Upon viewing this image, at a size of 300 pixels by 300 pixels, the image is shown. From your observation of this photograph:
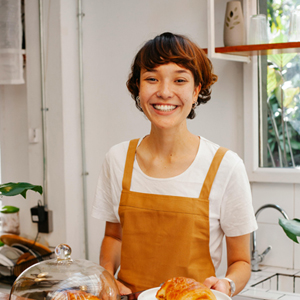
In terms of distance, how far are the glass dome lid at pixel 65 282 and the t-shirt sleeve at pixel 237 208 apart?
1.64 feet

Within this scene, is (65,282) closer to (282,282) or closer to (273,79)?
A: (282,282)

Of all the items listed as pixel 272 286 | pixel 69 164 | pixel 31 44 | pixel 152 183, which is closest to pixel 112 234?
pixel 152 183

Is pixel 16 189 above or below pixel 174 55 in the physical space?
below

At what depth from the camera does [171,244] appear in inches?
45.8

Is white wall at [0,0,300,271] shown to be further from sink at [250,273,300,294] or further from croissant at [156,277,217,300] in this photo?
croissant at [156,277,217,300]

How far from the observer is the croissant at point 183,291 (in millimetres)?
714

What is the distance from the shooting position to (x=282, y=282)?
78.1 inches

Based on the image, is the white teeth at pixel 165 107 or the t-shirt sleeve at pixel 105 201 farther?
the t-shirt sleeve at pixel 105 201

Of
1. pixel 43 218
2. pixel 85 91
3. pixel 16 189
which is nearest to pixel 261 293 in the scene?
pixel 16 189

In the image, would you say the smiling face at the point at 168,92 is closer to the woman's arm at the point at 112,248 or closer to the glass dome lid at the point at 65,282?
the woman's arm at the point at 112,248

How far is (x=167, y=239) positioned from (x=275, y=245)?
1088mm

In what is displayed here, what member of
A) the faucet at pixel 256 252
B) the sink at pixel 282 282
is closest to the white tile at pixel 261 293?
the sink at pixel 282 282

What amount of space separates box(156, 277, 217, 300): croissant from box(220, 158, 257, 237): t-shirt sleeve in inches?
16.0

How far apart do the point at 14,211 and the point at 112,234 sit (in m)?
1.39
